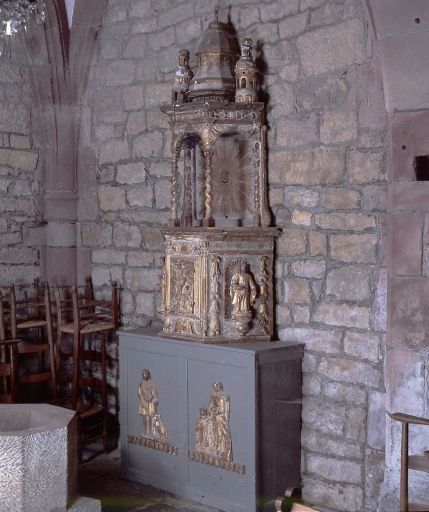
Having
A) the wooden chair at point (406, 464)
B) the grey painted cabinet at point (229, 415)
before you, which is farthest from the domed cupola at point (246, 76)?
the wooden chair at point (406, 464)

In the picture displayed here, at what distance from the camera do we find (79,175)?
5.60 meters

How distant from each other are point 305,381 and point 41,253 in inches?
89.9

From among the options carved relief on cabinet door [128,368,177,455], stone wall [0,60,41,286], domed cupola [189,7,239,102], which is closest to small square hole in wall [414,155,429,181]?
domed cupola [189,7,239,102]

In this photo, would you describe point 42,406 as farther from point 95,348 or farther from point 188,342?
point 95,348

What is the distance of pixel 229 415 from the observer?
4121 millimetres

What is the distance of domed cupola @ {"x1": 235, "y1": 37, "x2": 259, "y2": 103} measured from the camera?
430 centimetres

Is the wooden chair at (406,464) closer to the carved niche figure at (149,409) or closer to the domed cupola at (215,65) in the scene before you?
the carved niche figure at (149,409)

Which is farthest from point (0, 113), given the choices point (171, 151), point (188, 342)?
point (188, 342)

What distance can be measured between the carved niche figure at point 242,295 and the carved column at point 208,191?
294mm

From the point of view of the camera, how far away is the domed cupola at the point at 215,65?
175 inches

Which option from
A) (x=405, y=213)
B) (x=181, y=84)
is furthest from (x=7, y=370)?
(x=405, y=213)

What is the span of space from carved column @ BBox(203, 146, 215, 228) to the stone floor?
1.54m

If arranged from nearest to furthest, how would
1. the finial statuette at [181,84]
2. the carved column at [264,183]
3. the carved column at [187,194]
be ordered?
the carved column at [264,183]
the finial statuette at [181,84]
the carved column at [187,194]

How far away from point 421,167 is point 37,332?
123 inches
